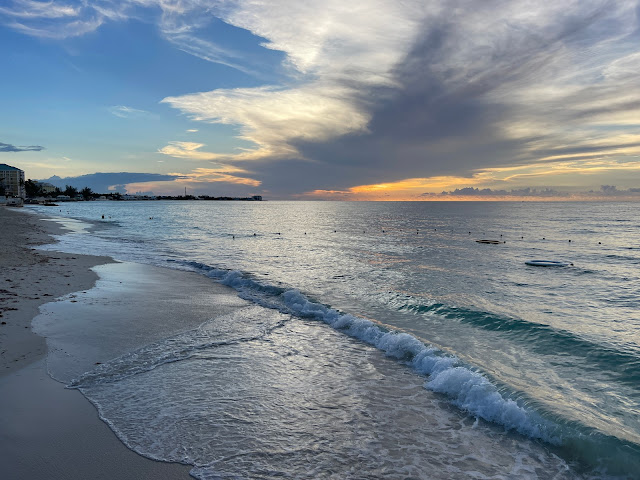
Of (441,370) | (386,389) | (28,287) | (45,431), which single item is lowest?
(386,389)

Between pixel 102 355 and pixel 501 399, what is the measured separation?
33.1 ft

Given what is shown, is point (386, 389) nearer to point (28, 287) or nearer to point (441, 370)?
point (441, 370)

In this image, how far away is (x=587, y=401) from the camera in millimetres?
9141

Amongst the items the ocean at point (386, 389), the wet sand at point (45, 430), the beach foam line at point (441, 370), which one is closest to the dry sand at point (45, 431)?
the wet sand at point (45, 430)

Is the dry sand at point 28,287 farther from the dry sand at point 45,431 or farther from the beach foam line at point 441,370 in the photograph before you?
the beach foam line at point 441,370

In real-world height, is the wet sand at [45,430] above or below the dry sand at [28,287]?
below

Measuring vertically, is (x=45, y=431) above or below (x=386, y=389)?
above

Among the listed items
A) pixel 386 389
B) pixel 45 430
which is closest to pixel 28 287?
pixel 45 430

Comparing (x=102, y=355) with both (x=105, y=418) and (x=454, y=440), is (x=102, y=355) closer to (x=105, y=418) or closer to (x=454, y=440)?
(x=105, y=418)

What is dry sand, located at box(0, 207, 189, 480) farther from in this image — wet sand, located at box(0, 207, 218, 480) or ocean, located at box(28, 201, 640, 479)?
ocean, located at box(28, 201, 640, 479)

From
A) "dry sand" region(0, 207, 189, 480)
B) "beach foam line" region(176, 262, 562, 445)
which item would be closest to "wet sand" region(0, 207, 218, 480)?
"dry sand" region(0, 207, 189, 480)

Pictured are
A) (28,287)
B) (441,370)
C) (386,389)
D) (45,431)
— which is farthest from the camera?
(28,287)

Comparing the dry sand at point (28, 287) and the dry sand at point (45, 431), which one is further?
the dry sand at point (28, 287)

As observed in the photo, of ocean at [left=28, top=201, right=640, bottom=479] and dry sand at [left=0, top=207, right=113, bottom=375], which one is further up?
dry sand at [left=0, top=207, right=113, bottom=375]
